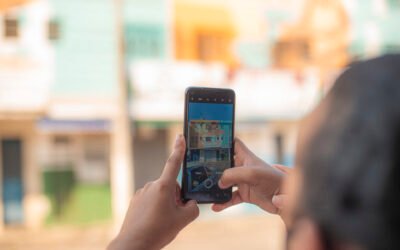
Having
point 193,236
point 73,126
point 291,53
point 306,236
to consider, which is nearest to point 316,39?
point 291,53

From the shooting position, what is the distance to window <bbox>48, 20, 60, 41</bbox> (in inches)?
455

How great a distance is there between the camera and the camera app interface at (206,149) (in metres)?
1.38

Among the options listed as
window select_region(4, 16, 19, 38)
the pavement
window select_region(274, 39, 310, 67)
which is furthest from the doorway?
window select_region(274, 39, 310, 67)

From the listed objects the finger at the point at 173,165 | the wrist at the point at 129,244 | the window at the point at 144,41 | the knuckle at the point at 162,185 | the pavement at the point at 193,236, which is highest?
the window at the point at 144,41

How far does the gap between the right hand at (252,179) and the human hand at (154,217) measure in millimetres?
187

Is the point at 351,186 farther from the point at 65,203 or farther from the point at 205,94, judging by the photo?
the point at 65,203

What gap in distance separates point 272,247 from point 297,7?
6.42 m

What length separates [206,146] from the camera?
142 cm

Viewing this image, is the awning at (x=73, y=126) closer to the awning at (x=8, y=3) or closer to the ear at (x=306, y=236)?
the awning at (x=8, y=3)

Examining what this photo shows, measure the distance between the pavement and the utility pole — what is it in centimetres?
62

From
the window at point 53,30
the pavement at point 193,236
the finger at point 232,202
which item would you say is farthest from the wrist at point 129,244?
the window at point 53,30

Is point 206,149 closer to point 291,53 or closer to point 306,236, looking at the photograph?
point 306,236

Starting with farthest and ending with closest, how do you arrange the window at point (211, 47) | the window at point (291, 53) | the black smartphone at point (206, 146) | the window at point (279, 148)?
the window at point (279, 148)
the window at point (291, 53)
the window at point (211, 47)
the black smartphone at point (206, 146)

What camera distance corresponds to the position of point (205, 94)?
60.4 inches
